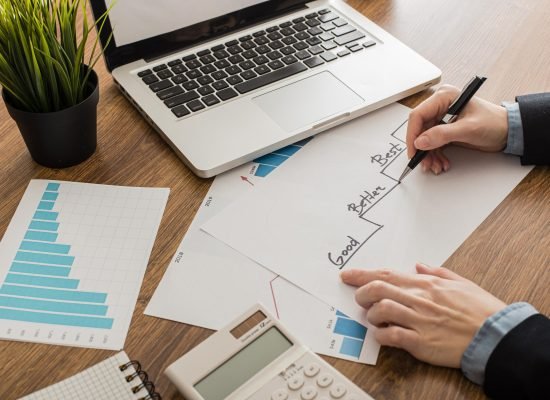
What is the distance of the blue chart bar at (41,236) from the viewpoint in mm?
859

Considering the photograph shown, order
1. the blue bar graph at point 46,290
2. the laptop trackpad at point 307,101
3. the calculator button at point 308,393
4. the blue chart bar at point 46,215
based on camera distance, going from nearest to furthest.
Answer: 1. the calculator button at point 308,393
2. the blue bar graph at point 46,290
3. the blue chart bar at point 46,215
4. the laptop trackpad at point 307,101

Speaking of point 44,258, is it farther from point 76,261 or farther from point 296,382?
point 296,382

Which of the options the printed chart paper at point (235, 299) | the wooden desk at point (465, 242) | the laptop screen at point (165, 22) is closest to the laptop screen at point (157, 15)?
the laptop screen at point (165, 22)

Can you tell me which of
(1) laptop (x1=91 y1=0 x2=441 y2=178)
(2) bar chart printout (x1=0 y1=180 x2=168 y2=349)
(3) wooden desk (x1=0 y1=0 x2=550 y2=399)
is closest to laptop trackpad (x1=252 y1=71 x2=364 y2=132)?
(1) laptop (x1=91 y1=0 x2=441 y2=178)

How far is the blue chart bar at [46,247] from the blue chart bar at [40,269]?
0.08 ft

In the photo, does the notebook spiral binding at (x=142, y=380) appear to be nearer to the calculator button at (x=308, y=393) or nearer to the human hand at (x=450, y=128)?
the calculator button at (x=308, y=393)

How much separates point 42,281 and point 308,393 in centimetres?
35

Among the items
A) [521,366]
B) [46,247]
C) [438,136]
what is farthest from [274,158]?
[521,366]

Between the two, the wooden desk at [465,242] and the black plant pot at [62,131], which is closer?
the wooden desk at [465,242]

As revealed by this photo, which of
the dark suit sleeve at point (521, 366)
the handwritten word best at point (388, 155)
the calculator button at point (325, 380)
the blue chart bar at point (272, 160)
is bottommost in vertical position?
the blue chart bar at point (272, 160)

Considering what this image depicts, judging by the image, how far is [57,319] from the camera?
2.53 ft

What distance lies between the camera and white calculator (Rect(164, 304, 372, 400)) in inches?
26.8

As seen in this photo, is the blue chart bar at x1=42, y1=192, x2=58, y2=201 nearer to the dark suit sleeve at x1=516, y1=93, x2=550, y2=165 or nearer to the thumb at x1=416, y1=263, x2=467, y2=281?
the thumb at x1=416, y1=263, x2=467, y2=281

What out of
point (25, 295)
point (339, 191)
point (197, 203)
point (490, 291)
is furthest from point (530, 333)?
point (25, 295)
